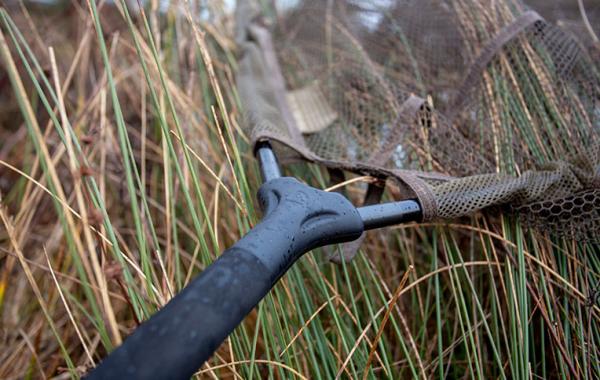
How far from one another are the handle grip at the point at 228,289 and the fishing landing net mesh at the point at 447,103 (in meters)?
0.20

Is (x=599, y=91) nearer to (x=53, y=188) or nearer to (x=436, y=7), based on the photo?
(x=436, y=7)

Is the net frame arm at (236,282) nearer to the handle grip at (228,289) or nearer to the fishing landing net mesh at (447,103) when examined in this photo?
the handle grip at (228,289)

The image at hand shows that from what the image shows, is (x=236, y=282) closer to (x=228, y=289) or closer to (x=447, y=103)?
(x=228, y=289)

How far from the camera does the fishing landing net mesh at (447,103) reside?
0.76 m

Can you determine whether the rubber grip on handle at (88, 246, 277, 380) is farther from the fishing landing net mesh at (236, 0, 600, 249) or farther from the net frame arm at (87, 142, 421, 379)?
the fishing landing net mesh at (236, 0, 600, 249)

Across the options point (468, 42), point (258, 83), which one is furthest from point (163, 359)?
point (468, 42)

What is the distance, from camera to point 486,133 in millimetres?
975

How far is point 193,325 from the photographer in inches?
16.8

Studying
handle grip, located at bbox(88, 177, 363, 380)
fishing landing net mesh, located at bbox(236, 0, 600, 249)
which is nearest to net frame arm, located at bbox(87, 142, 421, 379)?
handle grip, located at bbox(88, 177, 363, 380)

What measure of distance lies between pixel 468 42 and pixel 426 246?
54 cm

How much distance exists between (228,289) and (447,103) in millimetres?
850

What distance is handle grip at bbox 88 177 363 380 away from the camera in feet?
1.33

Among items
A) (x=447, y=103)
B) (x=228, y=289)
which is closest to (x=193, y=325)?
(x=228, y=289)

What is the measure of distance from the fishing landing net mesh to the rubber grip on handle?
340 millimetres
